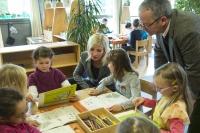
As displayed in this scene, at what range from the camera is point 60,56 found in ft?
11.5

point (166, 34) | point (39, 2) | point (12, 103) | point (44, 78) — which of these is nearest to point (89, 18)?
point (44, 78)

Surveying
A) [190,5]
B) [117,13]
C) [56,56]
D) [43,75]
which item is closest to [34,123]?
[43,75]

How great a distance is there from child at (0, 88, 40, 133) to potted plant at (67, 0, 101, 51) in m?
2.43

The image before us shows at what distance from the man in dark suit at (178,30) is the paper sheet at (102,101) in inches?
19.4

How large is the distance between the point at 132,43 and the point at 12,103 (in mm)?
4802

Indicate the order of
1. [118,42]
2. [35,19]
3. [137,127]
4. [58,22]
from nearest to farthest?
[137,127] < [58,22] < [118,42] < [35,19]

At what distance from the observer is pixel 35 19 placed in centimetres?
702

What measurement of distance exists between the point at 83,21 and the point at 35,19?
3.88m

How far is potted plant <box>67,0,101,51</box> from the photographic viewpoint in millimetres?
3543

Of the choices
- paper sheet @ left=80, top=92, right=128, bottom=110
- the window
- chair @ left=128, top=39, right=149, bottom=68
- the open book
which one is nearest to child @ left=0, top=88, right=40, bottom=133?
the open book

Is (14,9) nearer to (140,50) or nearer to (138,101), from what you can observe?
(140,50)

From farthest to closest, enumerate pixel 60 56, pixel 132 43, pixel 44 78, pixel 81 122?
pixel 132 43, pixel 60 56, pixel 44 78, pixel 81 122

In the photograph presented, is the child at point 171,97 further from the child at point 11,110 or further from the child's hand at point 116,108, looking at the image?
the child at point 11,110

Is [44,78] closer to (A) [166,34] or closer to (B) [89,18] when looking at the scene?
(A) [166,34]
